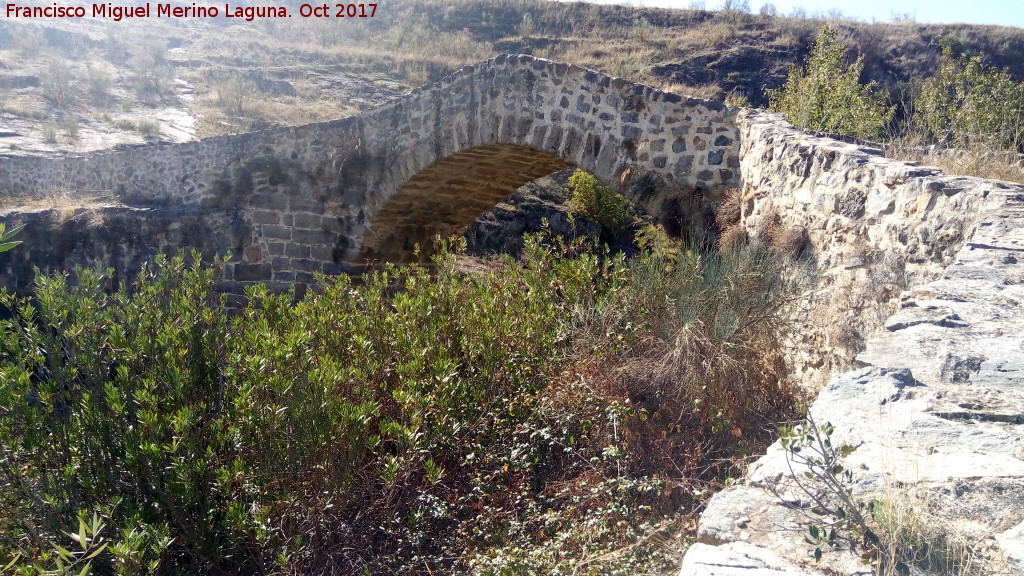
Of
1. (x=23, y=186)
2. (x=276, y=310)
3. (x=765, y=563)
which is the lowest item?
(x=23, y=186)

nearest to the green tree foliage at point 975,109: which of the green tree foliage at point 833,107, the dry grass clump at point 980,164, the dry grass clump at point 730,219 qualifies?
the green tree foliage at point 833,107

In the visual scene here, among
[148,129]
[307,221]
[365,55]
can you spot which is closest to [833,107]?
[307,221]

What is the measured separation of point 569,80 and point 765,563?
646 cm

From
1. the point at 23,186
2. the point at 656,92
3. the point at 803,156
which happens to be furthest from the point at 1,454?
the point at 23,186

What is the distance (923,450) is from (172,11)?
32687 mm

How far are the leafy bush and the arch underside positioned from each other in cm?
415

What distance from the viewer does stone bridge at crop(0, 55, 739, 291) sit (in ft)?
23.8

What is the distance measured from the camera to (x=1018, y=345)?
2.56 metres

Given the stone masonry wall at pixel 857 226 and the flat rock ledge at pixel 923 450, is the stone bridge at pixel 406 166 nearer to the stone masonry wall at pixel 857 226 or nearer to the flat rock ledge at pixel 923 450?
the stone masonry wall at pixel 857 226

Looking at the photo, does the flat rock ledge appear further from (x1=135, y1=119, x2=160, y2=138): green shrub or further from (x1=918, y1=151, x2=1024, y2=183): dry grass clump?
(x1=135, y1=119, x2=160, y2=138): green shrub

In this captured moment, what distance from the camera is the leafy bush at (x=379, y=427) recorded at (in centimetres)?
346

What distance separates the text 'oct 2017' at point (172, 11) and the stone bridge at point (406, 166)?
601 inches

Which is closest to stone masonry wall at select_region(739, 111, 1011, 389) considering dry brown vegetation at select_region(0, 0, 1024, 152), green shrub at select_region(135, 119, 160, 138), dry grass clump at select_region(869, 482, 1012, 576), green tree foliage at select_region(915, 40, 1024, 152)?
dry grass clump at select_region(869, 482, 1012, 576)

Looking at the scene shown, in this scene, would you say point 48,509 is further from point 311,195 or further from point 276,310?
point 311,195
